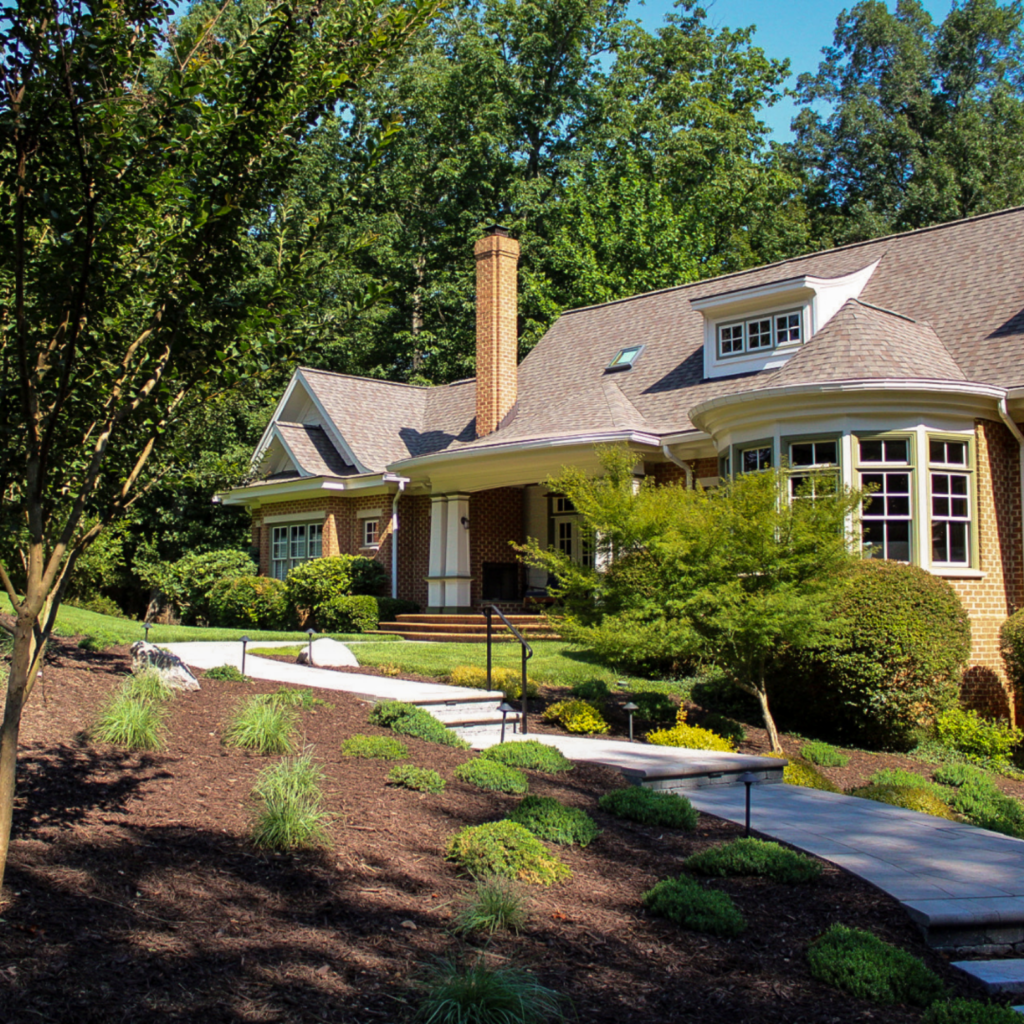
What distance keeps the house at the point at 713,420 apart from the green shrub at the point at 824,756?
216 centimetres

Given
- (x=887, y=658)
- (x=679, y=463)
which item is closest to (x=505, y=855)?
(x=887, y=658)

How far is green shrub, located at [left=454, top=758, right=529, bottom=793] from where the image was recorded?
666 cm

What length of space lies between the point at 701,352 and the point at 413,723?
11.3 metres

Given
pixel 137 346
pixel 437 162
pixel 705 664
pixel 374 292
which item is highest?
pixel 437 162

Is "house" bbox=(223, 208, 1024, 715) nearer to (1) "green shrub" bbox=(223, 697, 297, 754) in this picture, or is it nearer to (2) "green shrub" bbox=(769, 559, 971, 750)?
(2) "green shrub" bbox=(769, 559, 971, 750)

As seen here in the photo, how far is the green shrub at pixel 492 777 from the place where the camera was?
666 cm

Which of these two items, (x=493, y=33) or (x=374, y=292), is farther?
(x=493, y=33)

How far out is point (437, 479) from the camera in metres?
19.0

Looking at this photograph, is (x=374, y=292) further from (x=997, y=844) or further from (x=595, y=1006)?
(x=997, y=844)

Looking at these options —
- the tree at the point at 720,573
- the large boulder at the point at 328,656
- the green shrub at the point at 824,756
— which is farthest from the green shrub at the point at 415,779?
the large boulder at the point at 328,656

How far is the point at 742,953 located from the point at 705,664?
28.9 ft

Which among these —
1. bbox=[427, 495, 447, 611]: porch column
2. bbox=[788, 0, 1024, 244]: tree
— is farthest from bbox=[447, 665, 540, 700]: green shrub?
bbox=[788, 0, 1024, 244]: tree

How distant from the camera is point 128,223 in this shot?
3824 millimetres

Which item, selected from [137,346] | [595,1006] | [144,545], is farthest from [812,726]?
[144,545]
